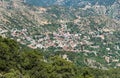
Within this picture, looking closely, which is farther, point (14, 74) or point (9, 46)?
point (9, 46)

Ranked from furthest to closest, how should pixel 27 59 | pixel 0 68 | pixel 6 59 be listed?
1. pixel 27 59
2. pixel 6 59
3. pixel 0 68

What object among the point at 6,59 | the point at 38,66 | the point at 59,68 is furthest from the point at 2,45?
the point at 59,68

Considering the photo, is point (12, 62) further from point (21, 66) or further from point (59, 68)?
point (59, 68)

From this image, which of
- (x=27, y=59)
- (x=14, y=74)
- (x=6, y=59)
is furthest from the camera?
(x=27, y=59)

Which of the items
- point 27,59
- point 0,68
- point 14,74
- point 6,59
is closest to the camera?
point 14,74

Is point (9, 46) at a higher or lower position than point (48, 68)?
higher

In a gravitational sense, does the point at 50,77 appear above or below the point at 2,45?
below

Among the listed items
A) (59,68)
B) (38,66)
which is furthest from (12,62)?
(59,68)

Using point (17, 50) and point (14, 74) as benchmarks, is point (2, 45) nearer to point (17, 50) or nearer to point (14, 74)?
point (17, 50)

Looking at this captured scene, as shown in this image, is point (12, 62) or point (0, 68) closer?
point (0, 68)
